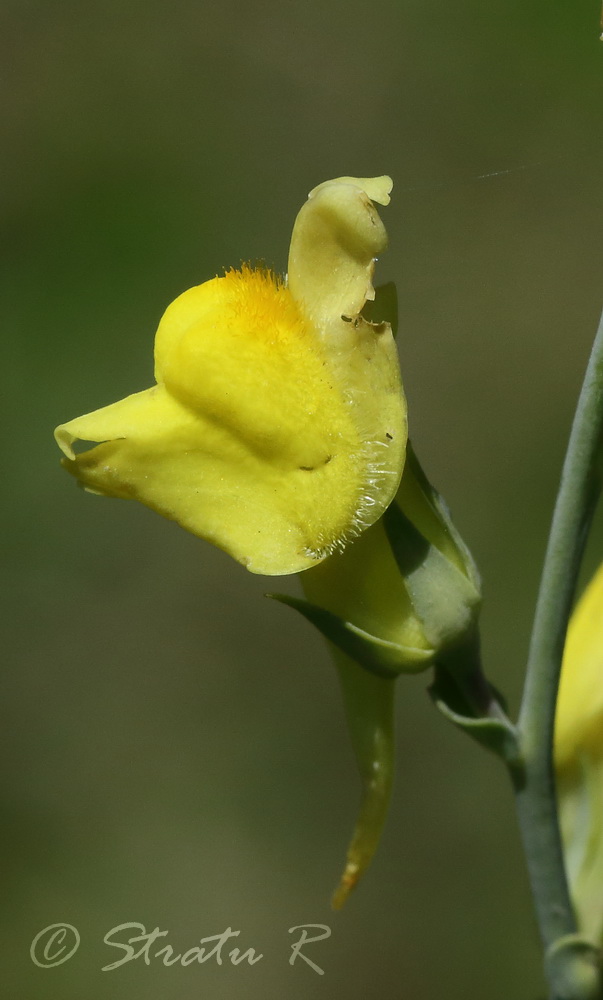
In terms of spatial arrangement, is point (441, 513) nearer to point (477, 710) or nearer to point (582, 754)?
point (477, 710)

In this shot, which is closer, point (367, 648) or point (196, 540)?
point (367, 648)

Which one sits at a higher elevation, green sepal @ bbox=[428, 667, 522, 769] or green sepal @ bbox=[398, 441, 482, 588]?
green sepal @ bbox=[398, 441, 482, 588]

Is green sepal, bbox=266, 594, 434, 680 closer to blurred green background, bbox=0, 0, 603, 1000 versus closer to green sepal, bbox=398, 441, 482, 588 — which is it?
green sepal, bbox=398, 441, 482, 588

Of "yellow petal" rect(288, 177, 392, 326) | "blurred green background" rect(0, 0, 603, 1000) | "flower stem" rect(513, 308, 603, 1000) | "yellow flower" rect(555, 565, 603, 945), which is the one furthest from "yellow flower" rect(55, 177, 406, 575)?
"blurred green background" rect(0, 0, 603, 1000)

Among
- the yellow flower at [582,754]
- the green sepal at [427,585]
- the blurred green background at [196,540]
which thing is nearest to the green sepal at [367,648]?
the green sepal at [427,585]

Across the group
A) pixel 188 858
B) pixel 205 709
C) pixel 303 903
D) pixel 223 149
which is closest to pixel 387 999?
pixel 303 903

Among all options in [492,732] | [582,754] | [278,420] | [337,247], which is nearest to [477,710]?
[492,732]
